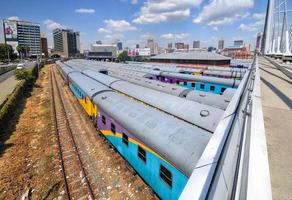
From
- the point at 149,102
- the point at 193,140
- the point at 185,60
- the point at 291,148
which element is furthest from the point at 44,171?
the point at 185,60

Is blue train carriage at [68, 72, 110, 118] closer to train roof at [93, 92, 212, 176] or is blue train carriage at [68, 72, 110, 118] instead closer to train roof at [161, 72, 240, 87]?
train roof at [93, 92, 212, 176]

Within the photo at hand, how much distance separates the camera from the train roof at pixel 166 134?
18.3 ft

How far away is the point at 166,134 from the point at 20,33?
213 meters

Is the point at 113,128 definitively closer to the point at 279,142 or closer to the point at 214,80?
the point at 279,142

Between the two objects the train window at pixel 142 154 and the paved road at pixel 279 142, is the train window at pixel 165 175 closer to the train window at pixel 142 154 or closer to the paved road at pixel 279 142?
the train window at pixel 142 154

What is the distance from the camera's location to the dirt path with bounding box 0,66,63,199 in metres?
8.76

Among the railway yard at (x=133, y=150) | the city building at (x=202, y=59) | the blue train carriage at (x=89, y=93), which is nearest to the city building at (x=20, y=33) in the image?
the city building at (x=202, y=59)

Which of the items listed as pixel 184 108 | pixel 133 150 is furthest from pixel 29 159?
pixel 184 108

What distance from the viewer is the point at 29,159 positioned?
1120cm

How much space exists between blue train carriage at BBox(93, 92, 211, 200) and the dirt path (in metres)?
4.11

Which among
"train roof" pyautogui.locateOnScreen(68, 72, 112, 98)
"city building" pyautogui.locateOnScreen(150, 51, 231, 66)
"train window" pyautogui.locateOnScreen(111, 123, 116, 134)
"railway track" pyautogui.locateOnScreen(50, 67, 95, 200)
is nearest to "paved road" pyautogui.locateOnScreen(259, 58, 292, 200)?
"train window" pyautogui.locateOnScreen(111, 123, 116, 134)

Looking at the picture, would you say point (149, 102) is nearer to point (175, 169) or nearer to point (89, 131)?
point (89, 131)

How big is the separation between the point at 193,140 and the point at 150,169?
88.2 inches

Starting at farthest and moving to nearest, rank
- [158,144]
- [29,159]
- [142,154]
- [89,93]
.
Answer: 1. [89,93]
2. [29,159]
3. [142,154]
4. [158,144]
